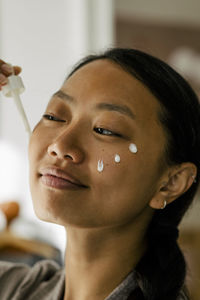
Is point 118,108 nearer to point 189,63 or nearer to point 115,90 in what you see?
point 115,90

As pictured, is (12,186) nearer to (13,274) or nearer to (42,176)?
(13,274)

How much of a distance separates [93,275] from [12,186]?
4.28 ft

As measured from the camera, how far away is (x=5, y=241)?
1.77m

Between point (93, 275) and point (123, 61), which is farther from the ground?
point (123, 61)

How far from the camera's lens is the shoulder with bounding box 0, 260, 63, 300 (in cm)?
98

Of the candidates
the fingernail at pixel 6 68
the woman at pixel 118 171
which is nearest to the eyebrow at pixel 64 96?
the woman at pixel 118 171

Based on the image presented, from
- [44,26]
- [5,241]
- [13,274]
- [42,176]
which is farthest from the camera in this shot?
[44,26]

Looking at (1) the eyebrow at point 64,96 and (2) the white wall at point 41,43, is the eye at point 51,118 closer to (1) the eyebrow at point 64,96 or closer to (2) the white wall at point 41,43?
(1) the eyebrow at point 64,96

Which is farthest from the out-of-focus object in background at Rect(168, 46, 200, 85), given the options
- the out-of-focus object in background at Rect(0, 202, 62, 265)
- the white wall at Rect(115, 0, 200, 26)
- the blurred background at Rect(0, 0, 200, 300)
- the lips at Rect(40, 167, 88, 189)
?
the lips at Rect(40, 167, 88, 189)

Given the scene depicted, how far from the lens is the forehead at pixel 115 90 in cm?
85

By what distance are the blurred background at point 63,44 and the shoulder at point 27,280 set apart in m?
0.75

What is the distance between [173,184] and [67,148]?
0.25 m

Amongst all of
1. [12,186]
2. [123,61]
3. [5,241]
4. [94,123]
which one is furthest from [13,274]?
[12,186]

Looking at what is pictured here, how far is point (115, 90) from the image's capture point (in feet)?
2.81
